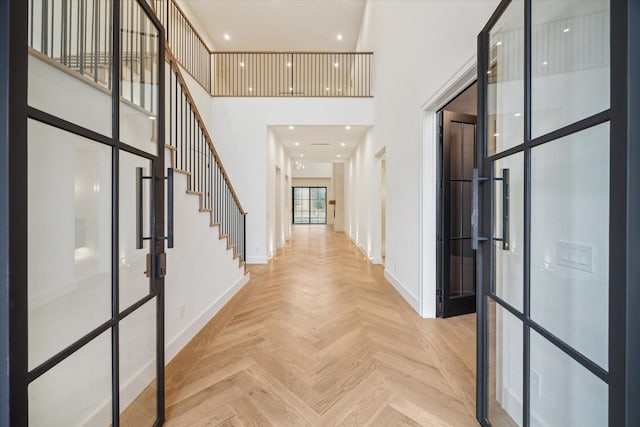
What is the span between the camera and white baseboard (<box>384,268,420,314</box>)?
119 inches

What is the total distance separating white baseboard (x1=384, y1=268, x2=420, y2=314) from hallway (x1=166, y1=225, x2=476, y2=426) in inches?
3.4

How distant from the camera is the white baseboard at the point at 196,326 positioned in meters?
2.10

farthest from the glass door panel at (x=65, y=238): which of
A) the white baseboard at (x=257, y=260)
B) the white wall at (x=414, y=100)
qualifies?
the white baseboard at (x=257, y=260)

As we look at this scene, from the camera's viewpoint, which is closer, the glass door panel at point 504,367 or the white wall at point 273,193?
the glass door panel at point 504,367

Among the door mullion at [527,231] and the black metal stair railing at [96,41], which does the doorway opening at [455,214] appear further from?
the black metal stair railing at [96,41]

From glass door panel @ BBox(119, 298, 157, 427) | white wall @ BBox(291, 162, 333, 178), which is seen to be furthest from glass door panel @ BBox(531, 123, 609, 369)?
white wall @ BBox(291, 162, 333, 178)

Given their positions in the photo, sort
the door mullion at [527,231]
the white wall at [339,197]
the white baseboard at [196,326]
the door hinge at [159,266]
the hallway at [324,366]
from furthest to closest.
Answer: the white wall at [339,197], the white baseboard at [196,326], the hallway at [324,366], the door hinge at [159,266], the door mullion at [527,231]

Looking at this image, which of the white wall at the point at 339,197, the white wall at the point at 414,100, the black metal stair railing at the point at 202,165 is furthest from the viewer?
the white wall at the point at 339,197

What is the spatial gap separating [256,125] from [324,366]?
4795 mm

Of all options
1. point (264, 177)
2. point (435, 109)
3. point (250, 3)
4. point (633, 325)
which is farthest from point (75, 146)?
point (250, 3)

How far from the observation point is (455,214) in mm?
2961

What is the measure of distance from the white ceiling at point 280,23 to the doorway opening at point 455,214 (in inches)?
204

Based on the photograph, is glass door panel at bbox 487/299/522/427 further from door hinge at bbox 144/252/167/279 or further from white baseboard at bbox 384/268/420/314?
door hinge at bbox 144/252/167/279

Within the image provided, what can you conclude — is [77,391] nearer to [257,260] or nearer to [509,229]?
[509,229]
